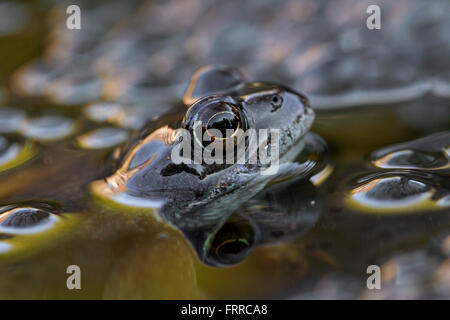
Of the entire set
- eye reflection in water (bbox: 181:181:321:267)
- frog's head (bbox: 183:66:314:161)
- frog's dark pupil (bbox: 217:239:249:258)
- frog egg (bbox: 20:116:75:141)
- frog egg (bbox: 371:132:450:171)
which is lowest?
frog's dark pupil (bbox: 217:239:249:258)

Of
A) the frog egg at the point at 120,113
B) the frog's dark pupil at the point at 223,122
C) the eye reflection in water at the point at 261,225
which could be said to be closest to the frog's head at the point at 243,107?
the frog's dark pupil at the point at 223,122

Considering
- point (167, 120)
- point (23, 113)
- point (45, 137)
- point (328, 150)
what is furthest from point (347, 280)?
point (23, 113)

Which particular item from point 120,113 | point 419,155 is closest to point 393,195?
point 419,155

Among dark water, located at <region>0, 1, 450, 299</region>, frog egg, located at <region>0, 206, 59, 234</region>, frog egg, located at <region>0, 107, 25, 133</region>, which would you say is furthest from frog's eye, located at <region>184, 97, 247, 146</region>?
frog egg, located at <region>0, 107, 25, 133</region>

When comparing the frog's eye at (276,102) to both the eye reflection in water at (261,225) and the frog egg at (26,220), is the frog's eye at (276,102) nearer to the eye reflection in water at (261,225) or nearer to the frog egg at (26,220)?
the eye reflection in water at (261,225)

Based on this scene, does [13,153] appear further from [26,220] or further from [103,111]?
[26,220]

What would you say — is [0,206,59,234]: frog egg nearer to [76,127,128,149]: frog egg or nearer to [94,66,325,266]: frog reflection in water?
[94,66,325,266]: frog reflection in water

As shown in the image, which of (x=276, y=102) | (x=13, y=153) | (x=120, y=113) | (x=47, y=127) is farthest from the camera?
(x=120, y=113)
